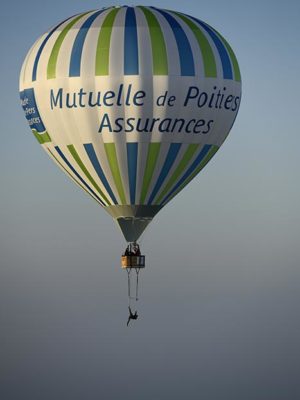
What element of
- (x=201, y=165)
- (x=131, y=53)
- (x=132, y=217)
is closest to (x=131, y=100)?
(x=131, y=53)

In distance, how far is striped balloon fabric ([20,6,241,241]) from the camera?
250 ft

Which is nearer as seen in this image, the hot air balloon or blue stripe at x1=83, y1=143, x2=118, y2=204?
the hot air balloon

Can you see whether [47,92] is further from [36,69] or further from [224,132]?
[224,132]

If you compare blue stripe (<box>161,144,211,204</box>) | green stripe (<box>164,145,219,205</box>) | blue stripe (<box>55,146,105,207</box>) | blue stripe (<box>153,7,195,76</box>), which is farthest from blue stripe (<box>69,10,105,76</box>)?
green stripe (<box>164,145,219,205</box>)

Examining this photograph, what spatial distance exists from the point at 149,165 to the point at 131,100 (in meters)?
2.48

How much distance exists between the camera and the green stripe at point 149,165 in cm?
7688

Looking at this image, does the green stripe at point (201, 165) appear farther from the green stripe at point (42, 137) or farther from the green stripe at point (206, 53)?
the green stripe at point (42, 137)

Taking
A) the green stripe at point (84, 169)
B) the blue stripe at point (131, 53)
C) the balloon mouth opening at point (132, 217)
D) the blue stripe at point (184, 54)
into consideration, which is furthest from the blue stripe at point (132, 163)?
the blue stripe at point (184, 54)

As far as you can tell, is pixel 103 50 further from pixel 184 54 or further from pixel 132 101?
pixel 184 54

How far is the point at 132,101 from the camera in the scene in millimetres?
76188

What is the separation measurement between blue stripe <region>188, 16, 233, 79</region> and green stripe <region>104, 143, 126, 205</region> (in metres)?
4.64

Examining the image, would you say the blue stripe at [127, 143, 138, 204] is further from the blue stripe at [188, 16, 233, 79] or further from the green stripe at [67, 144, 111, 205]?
the blue stripe at [188, 16, 233, 79]

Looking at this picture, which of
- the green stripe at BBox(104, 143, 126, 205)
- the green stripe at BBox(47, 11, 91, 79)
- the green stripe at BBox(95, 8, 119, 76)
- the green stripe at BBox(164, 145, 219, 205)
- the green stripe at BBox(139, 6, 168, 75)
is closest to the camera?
the green stripe at BBox(95, 8, 119, 76)

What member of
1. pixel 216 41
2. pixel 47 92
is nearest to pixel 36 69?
pixel 47 92
